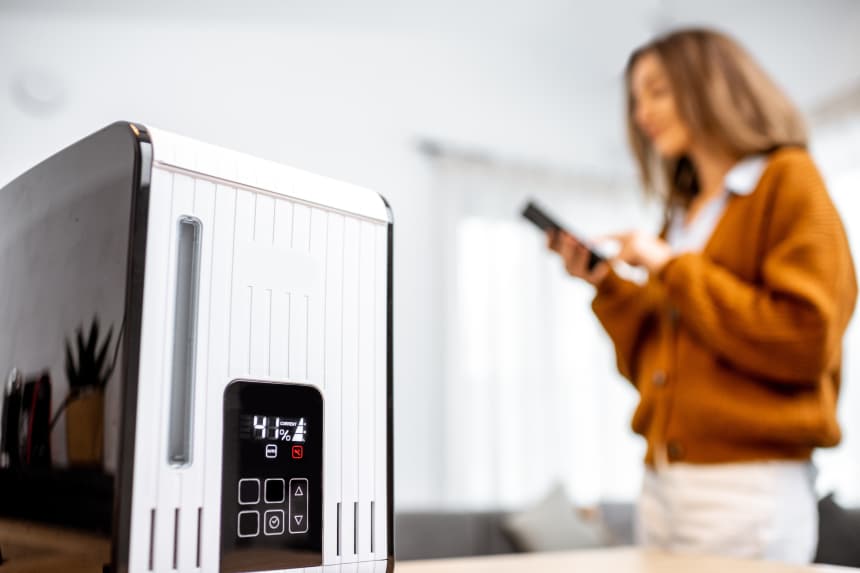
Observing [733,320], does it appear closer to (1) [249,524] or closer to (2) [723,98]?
(2) [723,98]

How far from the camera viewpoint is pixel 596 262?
3.82 feet

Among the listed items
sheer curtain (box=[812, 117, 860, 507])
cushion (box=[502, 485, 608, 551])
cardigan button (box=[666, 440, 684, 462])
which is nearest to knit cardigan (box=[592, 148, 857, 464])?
cardigan button (box=[666, 440, 684, 462])

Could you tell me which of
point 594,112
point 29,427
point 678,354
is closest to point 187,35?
point 594,112

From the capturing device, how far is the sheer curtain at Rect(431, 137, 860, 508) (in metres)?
3.00

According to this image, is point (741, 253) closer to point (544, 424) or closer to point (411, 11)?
point (411, 11)

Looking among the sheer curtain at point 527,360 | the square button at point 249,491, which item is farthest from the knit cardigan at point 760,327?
the sheer curtain at point 527,360

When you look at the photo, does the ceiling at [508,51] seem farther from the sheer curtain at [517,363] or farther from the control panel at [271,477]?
the control panel at [271,477]

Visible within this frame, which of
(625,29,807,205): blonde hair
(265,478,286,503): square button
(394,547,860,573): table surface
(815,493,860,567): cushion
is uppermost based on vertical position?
(625,29,807,205): blonde hair

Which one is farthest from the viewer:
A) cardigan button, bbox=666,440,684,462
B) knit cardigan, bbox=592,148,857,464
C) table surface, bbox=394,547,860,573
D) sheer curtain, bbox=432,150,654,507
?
sheer curtain, bbox=432,150,654,507

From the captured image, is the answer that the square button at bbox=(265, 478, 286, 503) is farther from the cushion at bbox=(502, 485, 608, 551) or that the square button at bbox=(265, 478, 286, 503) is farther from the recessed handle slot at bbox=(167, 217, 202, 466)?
the cushion at bbox=(502, 485, 608, 551)

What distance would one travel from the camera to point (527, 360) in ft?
10.6

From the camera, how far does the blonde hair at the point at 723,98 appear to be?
3.79ft

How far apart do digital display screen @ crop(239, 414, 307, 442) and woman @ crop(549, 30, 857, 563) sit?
0.69 metres

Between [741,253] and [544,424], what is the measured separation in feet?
7.40
